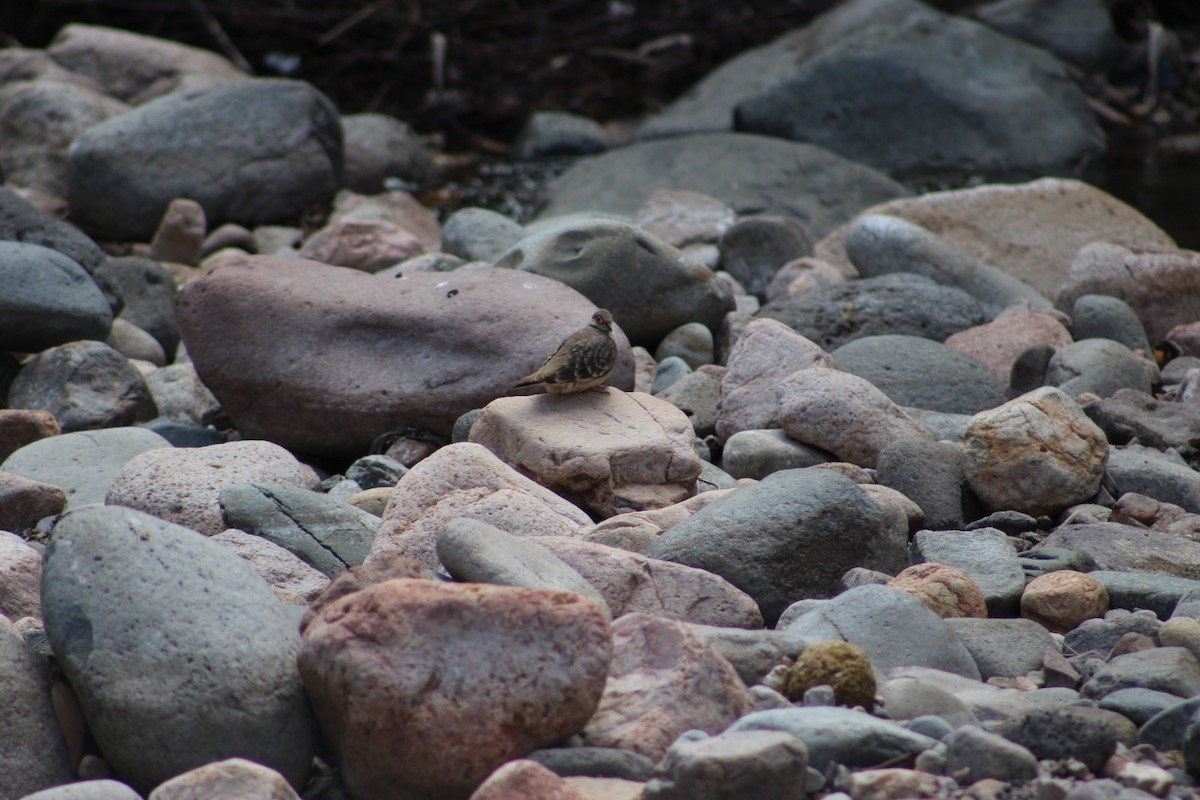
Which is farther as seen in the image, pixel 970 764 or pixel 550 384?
pixel 550 384

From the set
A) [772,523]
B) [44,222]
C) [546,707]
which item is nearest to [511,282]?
[772,523]

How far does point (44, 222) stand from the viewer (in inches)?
247

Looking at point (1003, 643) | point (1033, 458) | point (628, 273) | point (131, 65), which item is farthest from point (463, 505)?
point (131, 65)

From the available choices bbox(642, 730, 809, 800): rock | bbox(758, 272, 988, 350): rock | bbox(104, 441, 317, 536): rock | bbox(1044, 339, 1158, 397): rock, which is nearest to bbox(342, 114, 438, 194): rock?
bbox(758, 272, 988, 350): rock

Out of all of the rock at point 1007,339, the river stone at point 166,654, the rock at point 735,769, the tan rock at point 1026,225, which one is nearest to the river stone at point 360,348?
the rock at point 1007,339

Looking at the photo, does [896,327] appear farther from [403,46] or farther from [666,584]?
[403,46]

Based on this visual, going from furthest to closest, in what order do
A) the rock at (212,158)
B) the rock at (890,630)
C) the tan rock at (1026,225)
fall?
1. the rock at (212,158)
2. the tan rock at (1026,225)
3. the rock at (890,630)

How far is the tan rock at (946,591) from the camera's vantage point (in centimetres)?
337

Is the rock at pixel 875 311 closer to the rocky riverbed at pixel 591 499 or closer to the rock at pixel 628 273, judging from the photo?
the rocky riverbed at pixel 591 499

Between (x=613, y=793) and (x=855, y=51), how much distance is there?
10.8 meters

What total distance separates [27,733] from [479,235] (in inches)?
206

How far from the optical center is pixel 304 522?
384 cm

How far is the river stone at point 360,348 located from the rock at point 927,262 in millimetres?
2530

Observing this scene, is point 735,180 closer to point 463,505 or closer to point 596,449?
point 596,449
